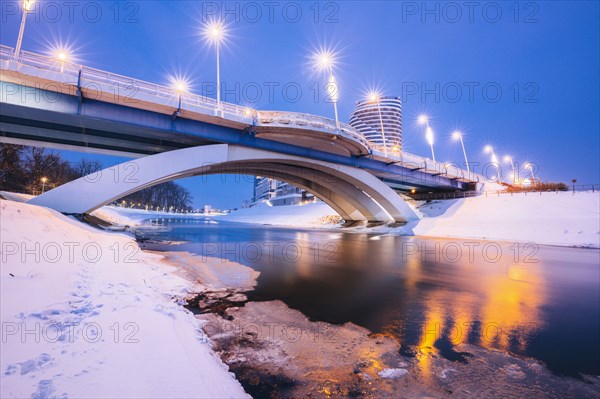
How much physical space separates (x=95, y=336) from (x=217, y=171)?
29.1 meters

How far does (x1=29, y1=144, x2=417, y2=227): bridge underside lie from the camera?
17.4m

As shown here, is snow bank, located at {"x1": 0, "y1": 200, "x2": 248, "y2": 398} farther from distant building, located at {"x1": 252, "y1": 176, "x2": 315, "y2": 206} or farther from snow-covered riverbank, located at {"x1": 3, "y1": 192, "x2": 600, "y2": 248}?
distant building, located at {"x1": 252, "y1": 176, "x2": 315, "y2": 206}

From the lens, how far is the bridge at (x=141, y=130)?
52.7 ft

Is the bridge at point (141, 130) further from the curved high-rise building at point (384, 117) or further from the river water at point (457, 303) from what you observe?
the curved high-rise building at point (384, 117)

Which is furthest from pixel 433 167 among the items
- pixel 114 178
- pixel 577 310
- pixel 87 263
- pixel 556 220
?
pixel 87 263

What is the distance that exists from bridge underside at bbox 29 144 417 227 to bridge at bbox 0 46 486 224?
8 centimetres

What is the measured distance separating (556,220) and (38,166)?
2609 inches

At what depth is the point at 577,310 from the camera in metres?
5.97

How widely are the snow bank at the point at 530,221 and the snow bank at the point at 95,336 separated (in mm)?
30099

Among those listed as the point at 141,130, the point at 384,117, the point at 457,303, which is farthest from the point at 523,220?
the point at 384,117

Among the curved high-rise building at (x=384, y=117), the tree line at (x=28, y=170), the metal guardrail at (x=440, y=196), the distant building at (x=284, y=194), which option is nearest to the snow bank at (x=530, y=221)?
the metal guardrail at (x=440, y=196)

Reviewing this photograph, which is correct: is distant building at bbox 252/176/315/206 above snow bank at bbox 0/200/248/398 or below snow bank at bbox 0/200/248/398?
above

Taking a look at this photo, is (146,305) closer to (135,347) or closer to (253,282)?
(135,347)

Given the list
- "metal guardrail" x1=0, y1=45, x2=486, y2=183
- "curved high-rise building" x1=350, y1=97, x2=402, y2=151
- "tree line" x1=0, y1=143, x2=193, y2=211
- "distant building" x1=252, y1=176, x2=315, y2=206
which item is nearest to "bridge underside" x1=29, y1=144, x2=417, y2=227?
"metal guardrail" x1=0, y1=45, x2=486, y2=183
